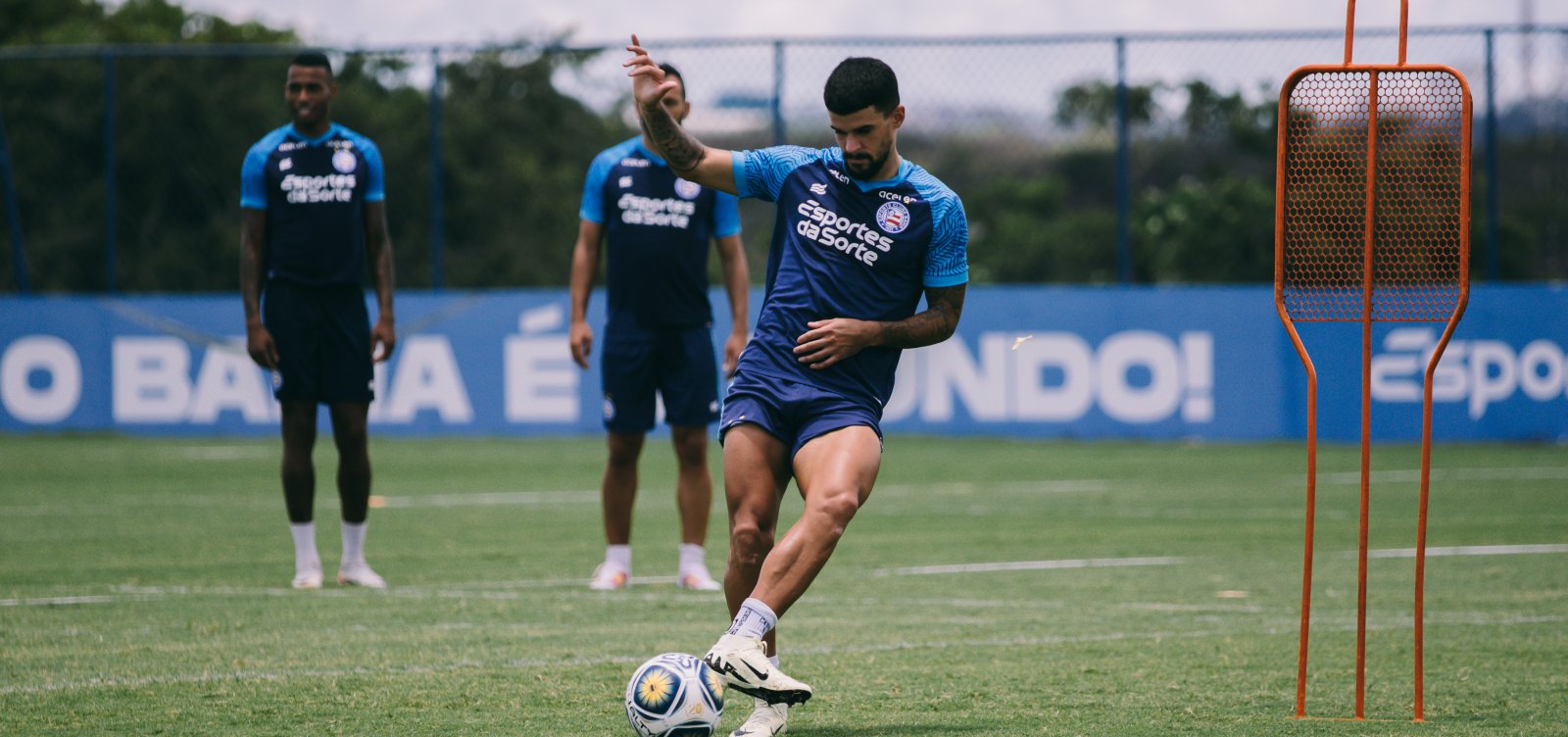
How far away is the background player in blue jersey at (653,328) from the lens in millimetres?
9023

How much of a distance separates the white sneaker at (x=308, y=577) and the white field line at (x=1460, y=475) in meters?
8.67

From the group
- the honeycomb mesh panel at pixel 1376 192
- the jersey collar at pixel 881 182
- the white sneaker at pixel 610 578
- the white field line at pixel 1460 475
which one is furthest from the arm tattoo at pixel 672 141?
the white field line at pixel 1460 475

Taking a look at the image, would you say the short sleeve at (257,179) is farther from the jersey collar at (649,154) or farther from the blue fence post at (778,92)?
the blue fence post at (778,92)

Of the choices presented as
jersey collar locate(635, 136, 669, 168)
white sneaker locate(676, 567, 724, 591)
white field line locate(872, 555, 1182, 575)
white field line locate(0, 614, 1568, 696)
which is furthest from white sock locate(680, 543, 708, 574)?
white field line locate(0, 614, 1568, 696)

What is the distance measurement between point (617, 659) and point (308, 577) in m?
2.62

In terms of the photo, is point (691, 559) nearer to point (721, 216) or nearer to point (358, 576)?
point (358, 576)

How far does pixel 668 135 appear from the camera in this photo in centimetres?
562

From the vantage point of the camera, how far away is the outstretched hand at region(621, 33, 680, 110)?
18.1 feet

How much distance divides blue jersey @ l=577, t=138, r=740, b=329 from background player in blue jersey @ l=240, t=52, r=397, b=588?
1.11 m

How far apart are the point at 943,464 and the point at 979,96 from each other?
580cm

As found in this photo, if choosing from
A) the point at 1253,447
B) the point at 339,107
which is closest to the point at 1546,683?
the point at 1253,447

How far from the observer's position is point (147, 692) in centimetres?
596

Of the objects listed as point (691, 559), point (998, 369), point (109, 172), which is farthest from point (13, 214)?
point (691, 559)

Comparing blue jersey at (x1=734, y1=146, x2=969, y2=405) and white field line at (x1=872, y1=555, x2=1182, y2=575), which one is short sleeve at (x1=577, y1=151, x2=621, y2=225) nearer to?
white field line at (x1=872, y1=555, x2=1182, y2=575)
